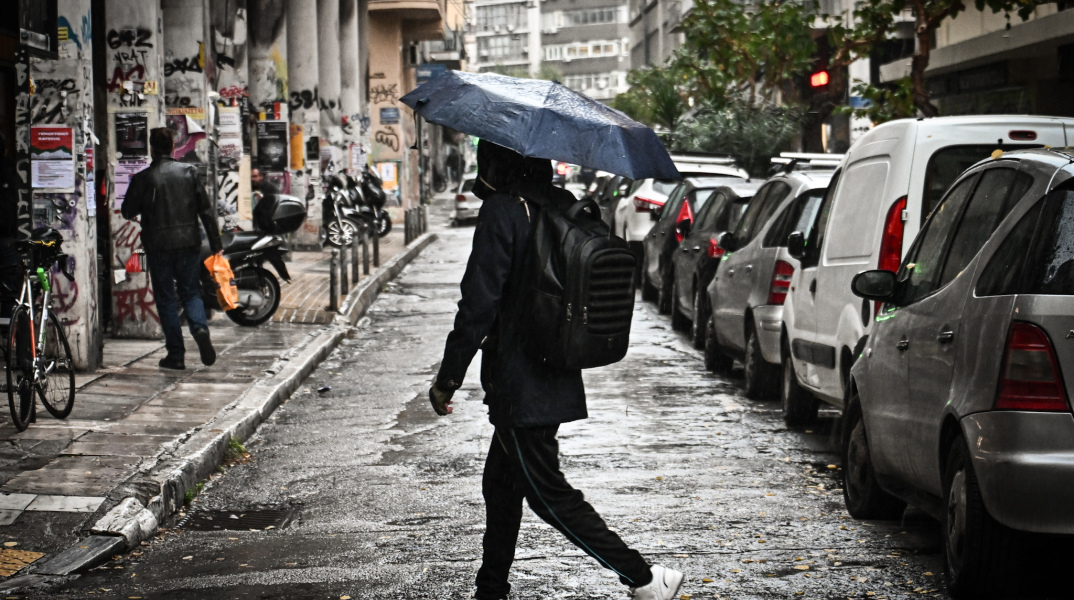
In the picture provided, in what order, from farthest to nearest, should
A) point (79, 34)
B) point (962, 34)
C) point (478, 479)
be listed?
point (962, 34)
point (79, 34)
point (478, 479)

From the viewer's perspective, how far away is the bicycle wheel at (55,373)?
9.27 meters

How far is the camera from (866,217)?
8477 millimetres

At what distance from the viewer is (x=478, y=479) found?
8242 mm

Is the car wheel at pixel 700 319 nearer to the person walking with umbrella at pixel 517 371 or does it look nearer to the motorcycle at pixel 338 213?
the person walking with umbrella at pixel 517 371

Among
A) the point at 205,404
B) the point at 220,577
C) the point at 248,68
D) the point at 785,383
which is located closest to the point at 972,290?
the point at 220,577

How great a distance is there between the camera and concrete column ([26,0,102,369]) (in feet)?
37.1

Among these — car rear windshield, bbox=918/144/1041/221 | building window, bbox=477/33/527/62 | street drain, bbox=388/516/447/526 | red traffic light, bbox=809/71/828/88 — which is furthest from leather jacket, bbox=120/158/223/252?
building window, bbox=477/33/527/62

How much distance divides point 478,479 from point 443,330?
8.49 metres

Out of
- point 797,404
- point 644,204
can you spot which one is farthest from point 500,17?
point 797,404

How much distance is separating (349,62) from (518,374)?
28110 mm

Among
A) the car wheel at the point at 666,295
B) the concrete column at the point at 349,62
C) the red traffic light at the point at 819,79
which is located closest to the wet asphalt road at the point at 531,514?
the car wheel at the point at 666,295

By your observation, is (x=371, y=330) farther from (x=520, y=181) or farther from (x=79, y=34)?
(x=520, y=181)

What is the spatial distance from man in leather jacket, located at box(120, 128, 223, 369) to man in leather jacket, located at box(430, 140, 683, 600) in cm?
724

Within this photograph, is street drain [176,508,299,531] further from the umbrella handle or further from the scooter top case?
the scooter top case
